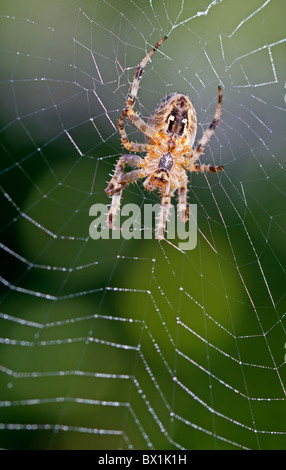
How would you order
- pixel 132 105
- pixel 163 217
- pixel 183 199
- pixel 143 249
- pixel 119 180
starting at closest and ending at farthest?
pixel 132 105 → pixel 163 217 → pixel 119 180 → pixel 183 199 → pixel 143 249

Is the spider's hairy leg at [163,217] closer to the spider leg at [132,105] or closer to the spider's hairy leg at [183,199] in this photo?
the spider's hairy leg at [183,199]

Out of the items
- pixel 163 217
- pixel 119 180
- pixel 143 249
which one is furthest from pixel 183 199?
pixel 143 249

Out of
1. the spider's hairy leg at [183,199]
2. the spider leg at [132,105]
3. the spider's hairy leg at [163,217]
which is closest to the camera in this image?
the spider leg at [132,105]

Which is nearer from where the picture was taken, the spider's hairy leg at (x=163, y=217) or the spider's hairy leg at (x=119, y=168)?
the spider's hairy leg at (x=163, y=217)

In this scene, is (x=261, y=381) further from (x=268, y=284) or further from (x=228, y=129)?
(x=228, y=129)

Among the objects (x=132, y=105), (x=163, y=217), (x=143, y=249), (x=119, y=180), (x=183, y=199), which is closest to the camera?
(x=132, y=105)

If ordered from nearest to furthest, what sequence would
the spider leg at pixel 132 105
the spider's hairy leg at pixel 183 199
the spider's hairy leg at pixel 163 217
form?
the spider leg at pixel 132 105 < the spider's hairy leg at pixel 163 217 < the spider's hairy leg at pixel 183 199

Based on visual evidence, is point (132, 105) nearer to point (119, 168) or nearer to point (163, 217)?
point (119, 168)

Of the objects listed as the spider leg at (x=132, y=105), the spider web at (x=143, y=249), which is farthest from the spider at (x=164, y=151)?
the spider web at (x=143, y=249)
